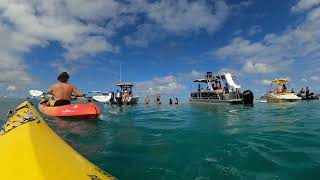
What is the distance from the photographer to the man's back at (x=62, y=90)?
12.3 meters

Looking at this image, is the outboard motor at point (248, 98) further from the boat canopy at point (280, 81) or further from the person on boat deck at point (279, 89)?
the boat canopy at point (280, 81)

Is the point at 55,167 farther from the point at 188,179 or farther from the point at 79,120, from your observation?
the point at 79,120

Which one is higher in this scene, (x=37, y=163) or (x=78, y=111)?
(x=78, y=111)

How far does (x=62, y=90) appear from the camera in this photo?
41.0 ft

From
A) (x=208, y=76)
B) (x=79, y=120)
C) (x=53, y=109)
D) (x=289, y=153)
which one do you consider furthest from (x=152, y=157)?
(x=208, y=76)

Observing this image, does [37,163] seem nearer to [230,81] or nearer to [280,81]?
[230,81]

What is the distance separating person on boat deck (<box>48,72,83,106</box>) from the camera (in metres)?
12.2

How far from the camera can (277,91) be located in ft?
130

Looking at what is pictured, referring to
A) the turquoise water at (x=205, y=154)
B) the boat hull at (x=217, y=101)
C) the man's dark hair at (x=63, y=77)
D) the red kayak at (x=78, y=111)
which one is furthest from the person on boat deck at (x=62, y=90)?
the boat hull at (x=217, y=101)

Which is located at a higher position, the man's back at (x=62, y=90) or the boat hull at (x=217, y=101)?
the man's back at (x=62, y=90)

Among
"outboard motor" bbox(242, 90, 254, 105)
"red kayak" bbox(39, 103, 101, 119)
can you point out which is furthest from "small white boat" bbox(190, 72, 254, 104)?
"red kayak" bbox(39, 103, 101, 119)

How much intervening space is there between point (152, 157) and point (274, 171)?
91.7 inches

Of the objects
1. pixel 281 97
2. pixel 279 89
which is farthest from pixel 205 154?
pixel 279 89

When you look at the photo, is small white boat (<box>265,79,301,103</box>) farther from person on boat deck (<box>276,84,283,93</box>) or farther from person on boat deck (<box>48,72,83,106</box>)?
person on boat deck (<box>48,72,83,106</box>)
